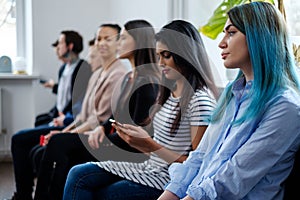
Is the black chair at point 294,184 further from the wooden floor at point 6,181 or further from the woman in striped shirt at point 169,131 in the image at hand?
the wooden floor at point 6,181

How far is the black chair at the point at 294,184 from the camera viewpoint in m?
1.18

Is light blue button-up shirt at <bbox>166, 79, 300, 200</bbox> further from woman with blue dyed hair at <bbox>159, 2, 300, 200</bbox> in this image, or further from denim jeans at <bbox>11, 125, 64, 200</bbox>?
denim jeans at <bbox>11, 125, 64, 200</bbox>

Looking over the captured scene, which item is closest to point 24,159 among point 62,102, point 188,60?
point 62,102

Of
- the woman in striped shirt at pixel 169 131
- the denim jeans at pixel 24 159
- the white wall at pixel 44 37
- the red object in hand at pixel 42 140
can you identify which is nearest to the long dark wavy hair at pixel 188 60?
the woman in striped shirt at pixel 169 131

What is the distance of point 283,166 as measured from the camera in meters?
1.19

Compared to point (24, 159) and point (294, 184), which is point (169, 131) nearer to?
point (294, 184)

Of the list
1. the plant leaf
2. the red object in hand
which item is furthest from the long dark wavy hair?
the red object in hand

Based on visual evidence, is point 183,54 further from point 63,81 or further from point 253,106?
point 63,81

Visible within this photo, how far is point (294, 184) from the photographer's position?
119 cm

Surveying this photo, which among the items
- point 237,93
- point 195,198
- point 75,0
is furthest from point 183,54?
point 75,0

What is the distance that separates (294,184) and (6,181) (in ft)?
8.82

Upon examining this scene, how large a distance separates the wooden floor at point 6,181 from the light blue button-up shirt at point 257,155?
2.11m

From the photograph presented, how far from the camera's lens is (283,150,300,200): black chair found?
118cm

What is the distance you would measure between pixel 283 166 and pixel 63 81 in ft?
8.11
